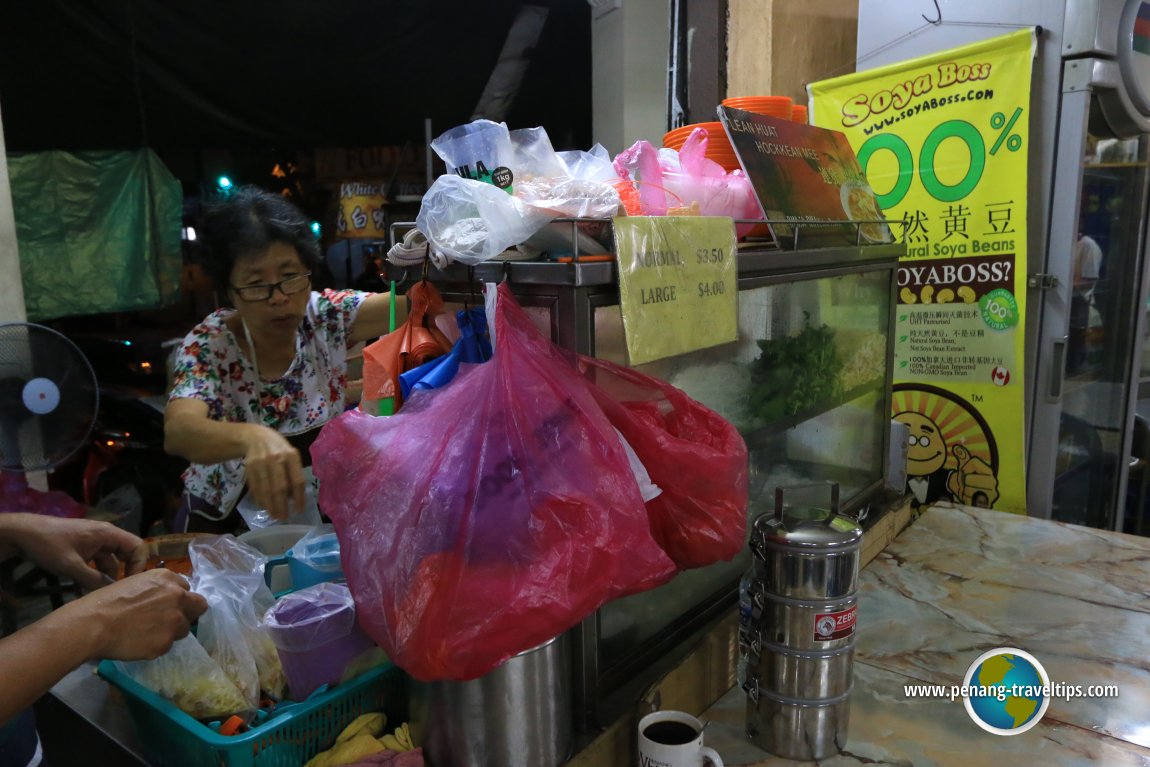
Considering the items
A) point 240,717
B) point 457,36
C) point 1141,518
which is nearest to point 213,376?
point 240,717

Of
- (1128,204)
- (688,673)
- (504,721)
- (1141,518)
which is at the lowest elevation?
(1141,518)

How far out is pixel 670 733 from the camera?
3.71 ft

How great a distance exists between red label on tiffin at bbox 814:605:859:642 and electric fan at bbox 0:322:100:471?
7.46ft

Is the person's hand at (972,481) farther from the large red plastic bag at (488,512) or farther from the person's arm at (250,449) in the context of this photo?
the person's arm at (250,449)

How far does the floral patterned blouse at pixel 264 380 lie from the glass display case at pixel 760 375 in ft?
4.01

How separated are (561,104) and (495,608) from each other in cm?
509

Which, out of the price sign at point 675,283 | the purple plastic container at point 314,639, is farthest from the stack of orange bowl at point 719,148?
the purple plastic container at point 314,639

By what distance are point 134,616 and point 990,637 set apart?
1641mm

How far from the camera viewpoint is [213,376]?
2205 millimetres

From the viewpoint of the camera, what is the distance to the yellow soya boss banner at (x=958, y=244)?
2.76 meters

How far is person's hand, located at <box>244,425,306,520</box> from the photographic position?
55.8 inches

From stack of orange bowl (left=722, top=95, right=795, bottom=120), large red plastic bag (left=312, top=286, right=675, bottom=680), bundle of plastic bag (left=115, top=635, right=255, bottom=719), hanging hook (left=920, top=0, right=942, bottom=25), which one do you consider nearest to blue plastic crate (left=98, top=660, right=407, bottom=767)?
bundle of plastic bag (left=115, top=635, right=255, bottom=719)

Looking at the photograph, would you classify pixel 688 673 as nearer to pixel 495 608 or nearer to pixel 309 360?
pixel 495 608

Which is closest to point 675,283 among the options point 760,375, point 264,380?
point 760,375
